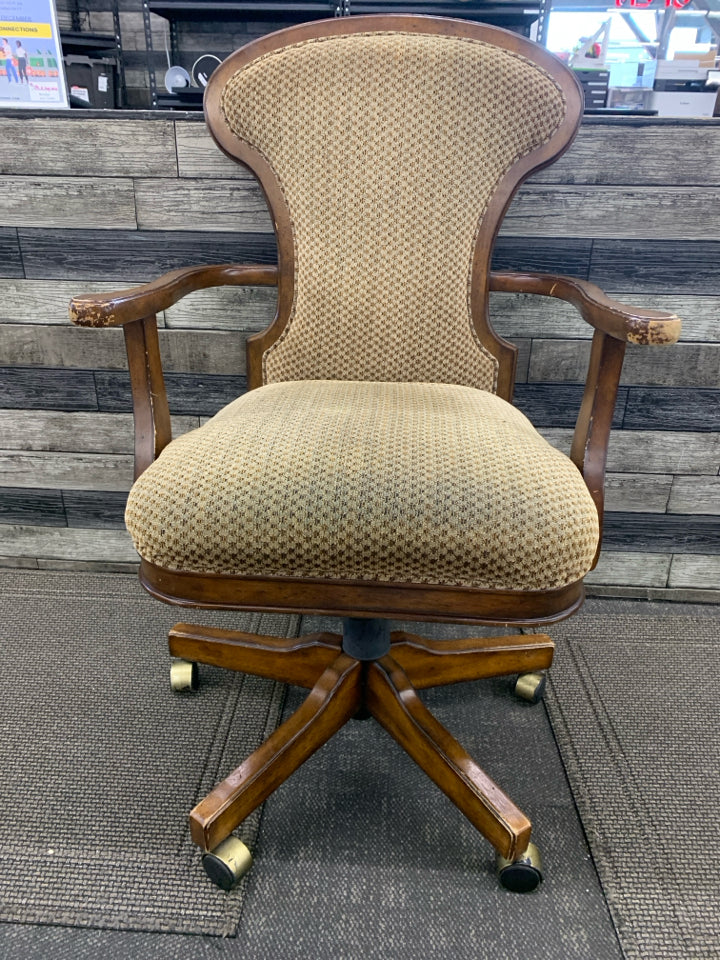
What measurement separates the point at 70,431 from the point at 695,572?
144cm

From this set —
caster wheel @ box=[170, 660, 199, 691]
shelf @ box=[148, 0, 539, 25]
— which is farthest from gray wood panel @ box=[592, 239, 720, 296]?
shelf @ box=[148, 0, 539, 25]

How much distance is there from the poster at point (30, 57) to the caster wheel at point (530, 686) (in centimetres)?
134

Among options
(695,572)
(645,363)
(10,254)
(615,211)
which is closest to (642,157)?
(615,211)

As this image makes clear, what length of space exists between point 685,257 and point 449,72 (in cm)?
58

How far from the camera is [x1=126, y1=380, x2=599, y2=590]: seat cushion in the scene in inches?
24.6

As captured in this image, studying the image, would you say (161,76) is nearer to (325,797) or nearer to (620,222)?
(620,222)

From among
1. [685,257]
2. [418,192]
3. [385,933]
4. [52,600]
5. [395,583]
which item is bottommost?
[52,600]

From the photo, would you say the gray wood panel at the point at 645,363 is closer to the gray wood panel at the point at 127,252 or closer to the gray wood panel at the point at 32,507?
the gray wood panel at the point at 127,252

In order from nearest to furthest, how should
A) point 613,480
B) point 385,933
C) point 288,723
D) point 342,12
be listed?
point 385,933, point 288,723, point 613,480, point 342,12

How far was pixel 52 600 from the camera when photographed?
1425 mm

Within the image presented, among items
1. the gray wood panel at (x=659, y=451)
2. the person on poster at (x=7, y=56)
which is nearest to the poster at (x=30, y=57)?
the person on poster at (x=7, y=56)

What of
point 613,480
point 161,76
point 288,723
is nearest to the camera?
point 288,723

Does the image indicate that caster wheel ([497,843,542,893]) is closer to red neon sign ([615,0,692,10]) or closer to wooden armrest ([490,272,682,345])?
wooden armrest ([490,272,682,345])

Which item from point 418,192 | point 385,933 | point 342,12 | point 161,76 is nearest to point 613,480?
point 418,192
